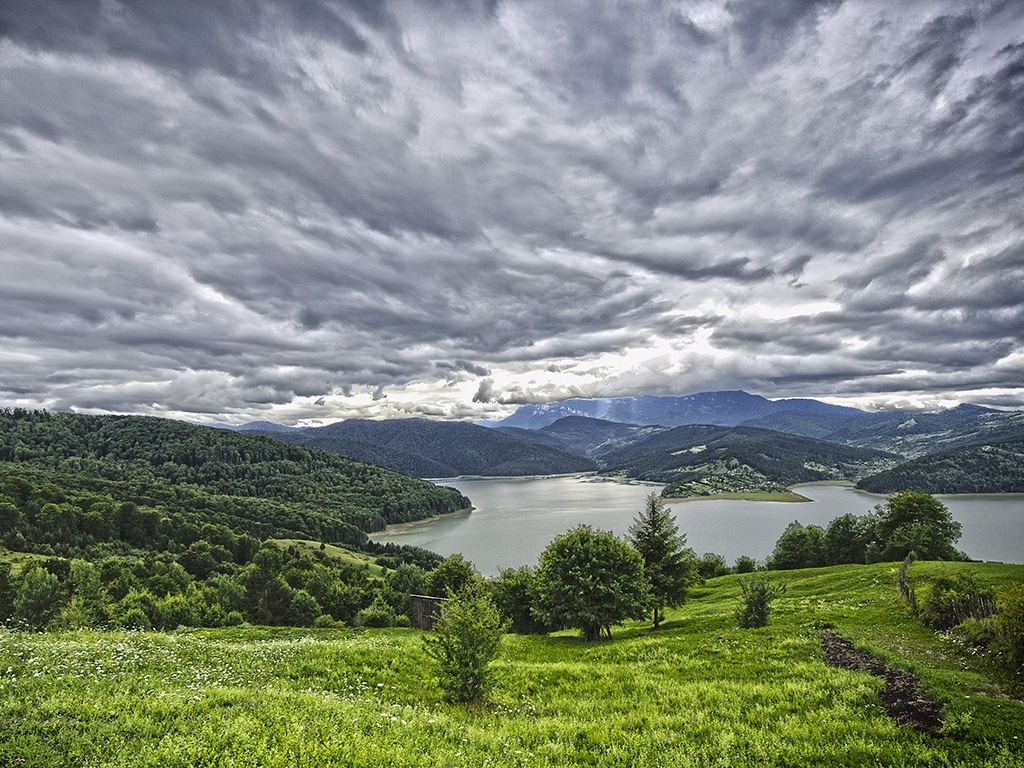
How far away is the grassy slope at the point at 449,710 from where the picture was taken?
364 inches

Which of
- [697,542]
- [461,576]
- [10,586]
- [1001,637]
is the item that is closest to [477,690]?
[1001,637]

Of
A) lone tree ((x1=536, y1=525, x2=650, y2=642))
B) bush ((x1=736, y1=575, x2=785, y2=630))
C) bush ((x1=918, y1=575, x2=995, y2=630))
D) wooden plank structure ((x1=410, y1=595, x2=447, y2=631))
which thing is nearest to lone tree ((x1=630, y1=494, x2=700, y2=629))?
lone tree ((x1=536, y1=525, x2=650, y2=642))

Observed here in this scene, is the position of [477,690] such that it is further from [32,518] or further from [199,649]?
[32,518]

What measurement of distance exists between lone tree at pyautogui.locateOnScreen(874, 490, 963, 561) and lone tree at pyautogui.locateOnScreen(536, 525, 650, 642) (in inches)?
2213

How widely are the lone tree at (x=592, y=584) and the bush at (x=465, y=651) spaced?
18.7 meters

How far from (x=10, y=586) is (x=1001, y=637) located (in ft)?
345

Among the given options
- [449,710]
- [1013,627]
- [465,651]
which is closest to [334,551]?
[465,651]

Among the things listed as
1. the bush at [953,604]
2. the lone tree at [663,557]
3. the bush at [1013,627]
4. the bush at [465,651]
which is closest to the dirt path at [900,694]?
the bush at [1013,627]

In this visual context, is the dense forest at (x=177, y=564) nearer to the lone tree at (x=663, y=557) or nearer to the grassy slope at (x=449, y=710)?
the lone tree at (x=663, y=557)

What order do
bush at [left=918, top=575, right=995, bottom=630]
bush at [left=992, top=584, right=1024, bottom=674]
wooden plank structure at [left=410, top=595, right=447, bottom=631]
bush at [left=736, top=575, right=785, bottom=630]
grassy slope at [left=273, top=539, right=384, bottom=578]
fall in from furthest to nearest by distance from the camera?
grassy slope at [left=273, top=539, right=384, bottom=578]
wooden plank structure at [left=410, top=595, right=447, bottom=631]
bush at [left=736, top=575, right=785, bottom=630]
bush at [left=918, top=575, right=995, bottom=630]
bush at [left=992, top=584, right=1024, bottom=674]

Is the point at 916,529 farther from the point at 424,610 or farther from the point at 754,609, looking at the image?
the point at 424,610

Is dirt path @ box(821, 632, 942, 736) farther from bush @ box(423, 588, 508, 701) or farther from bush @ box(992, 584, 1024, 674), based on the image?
bush @ box(423, 588, 508, 701)

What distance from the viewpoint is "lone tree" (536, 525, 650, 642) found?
3316cm

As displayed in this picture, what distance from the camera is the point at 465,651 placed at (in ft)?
51.0
